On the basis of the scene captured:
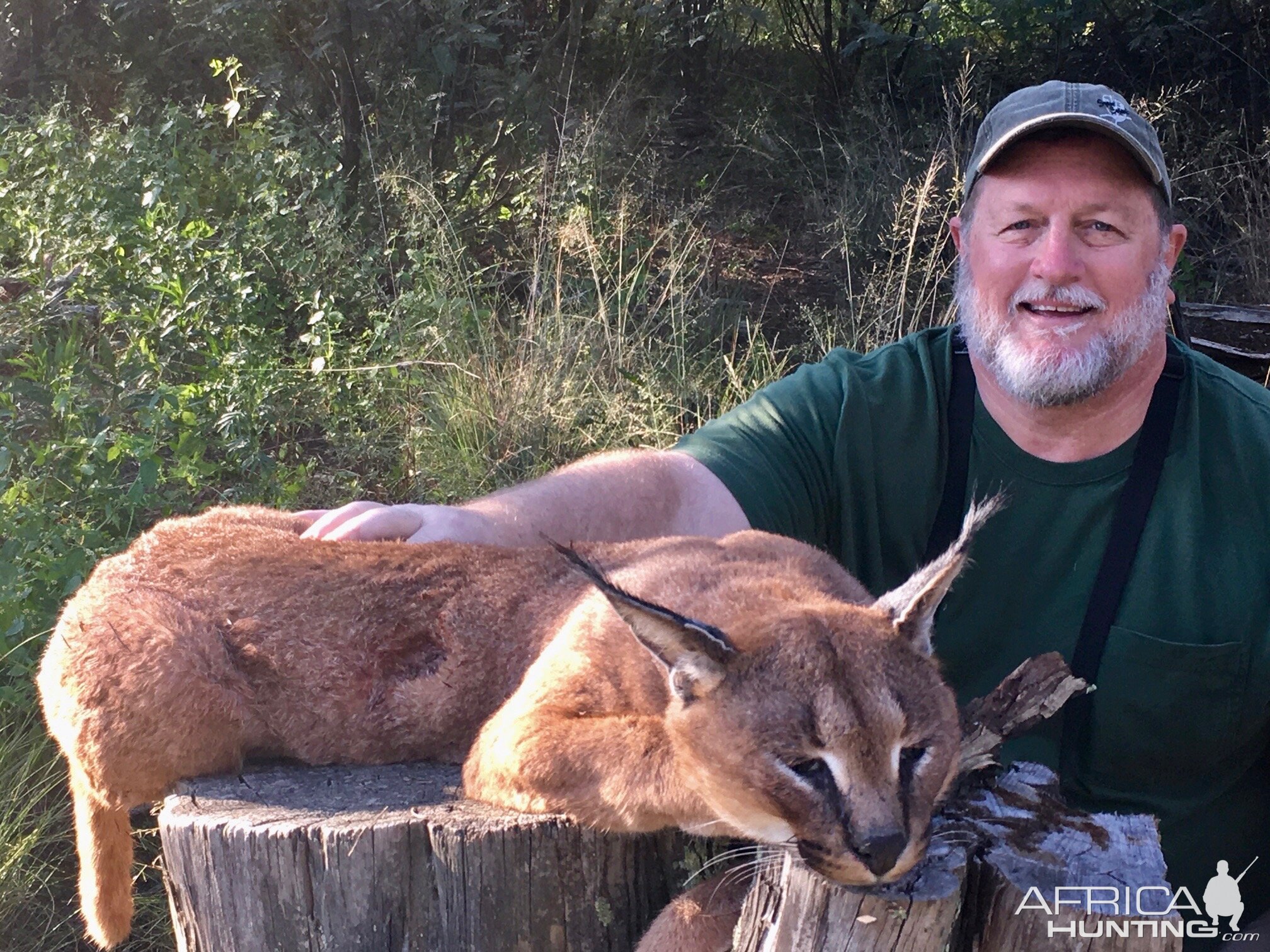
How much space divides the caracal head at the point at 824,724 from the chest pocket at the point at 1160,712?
4.53 ft

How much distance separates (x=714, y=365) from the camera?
Result: 8.59 meters

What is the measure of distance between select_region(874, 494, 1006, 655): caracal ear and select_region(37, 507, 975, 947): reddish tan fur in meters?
0.03

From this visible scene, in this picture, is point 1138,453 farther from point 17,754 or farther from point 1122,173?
point 17,754

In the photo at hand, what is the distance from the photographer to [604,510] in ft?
14.8

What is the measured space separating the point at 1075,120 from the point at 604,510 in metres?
2.16

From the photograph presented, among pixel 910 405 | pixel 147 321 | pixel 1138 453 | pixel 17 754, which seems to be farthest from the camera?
pixel 147 321

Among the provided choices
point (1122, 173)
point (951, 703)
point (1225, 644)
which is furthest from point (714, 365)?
point (951, 703)

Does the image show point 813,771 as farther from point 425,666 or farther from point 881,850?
point 425,666

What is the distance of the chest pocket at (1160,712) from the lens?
4027mm

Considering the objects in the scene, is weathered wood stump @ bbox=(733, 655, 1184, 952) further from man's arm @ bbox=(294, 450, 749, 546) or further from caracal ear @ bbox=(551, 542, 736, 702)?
man's arm @ bbox=(294, 450, 749, 546)

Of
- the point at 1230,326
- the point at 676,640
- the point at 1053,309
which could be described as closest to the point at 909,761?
the point at 676,640

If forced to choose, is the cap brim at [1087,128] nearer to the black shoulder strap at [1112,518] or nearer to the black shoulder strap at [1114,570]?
the black shoulder strap at [1112,518]

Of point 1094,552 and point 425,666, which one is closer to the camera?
point 425,666

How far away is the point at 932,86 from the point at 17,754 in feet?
33.1
